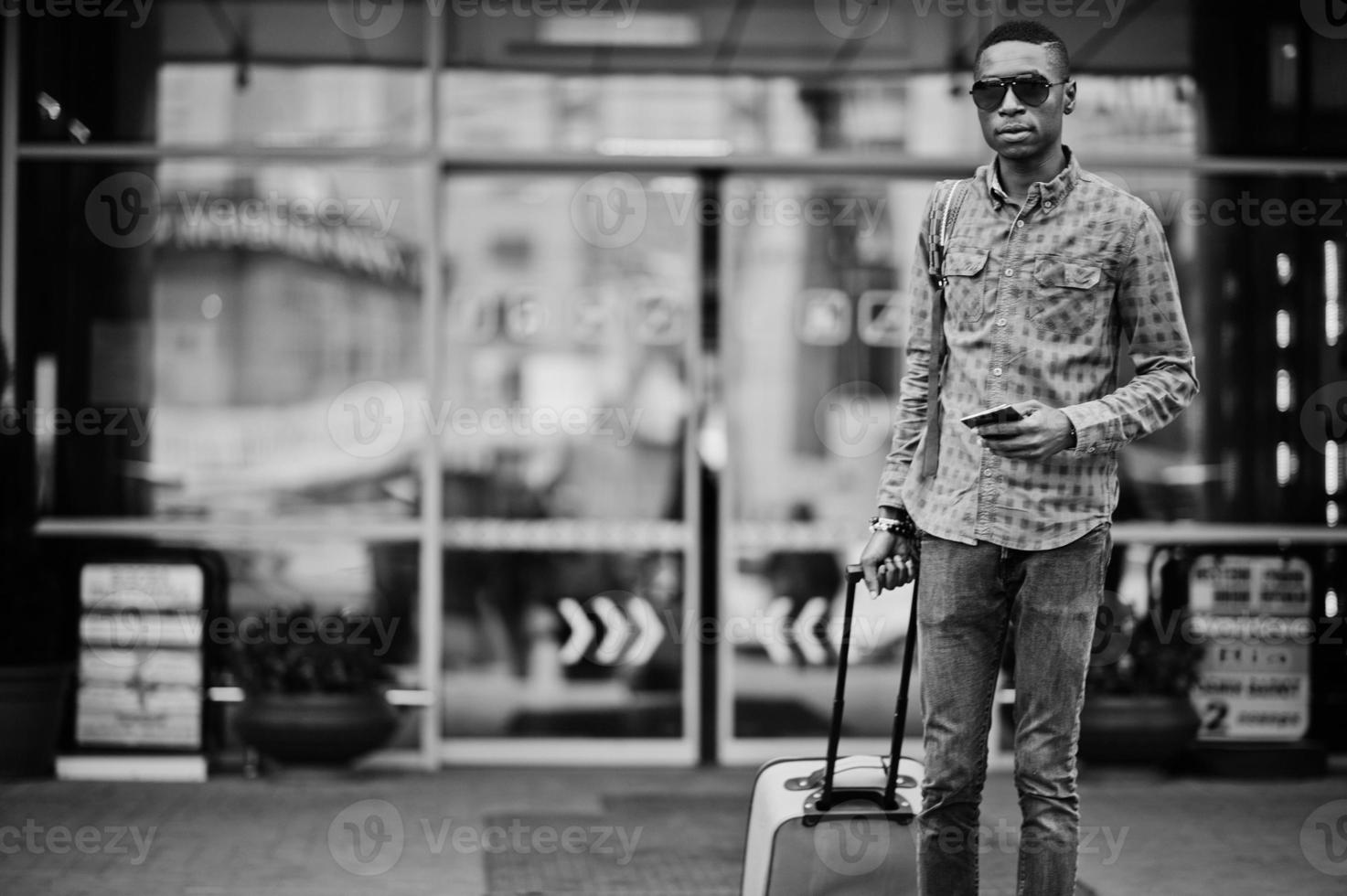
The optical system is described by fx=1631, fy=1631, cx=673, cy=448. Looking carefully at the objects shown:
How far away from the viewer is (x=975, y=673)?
3342 millimetres

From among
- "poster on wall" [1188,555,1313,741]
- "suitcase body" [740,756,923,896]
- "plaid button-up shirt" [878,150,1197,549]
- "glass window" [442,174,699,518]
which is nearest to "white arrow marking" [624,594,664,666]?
"glass window" [442,174,699,518]

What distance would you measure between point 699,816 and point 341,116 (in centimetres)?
336

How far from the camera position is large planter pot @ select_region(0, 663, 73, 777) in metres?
6.44

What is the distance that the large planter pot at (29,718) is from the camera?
644 centimetres

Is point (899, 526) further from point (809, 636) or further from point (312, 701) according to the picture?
point (809, 636)

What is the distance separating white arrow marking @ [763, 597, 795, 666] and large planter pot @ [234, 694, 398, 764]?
1.78 m

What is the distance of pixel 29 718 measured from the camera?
650 centimetres

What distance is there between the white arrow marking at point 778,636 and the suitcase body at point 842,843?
354 cm

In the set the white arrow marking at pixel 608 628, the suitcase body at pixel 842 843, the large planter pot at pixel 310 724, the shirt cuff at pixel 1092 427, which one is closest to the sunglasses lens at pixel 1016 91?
the shirt cuff at pixel 1092 427

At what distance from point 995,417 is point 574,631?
445cm

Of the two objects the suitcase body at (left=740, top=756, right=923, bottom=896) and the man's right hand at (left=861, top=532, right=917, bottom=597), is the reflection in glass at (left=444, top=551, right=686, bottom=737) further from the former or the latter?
the man's right hand at (left=861, top=532, right=917, bottom=597)

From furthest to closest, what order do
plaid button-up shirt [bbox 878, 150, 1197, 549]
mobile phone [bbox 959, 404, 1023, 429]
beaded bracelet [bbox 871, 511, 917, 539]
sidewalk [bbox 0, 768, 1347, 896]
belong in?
sidewalk [bbox 0, 768, 1347, 896] < beaded bracelet [bbox 871, 511, 917, 539] < plaid button-up shirt [bbox 878, 150, 1197, 549] < mobile phone [bbox 959, 404, 1023, 429]

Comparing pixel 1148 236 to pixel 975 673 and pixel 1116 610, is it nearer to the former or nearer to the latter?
pixel 975 673

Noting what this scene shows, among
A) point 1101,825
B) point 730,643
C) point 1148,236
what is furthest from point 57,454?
point 1148,236
